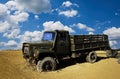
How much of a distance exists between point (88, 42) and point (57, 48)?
3.51 m

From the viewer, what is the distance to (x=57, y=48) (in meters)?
18.8

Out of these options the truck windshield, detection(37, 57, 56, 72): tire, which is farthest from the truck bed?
detection(37, 57, 56, 72): tire

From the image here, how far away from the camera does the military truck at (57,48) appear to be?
1769cm

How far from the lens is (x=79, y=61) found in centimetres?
2095

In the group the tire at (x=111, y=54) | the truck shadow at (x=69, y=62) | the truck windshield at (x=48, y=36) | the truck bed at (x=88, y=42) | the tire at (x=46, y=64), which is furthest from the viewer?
the tire at (x=111, y=54)

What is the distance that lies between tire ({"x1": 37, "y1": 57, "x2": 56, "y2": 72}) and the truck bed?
2.65 meters

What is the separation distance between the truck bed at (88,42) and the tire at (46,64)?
2651 mm

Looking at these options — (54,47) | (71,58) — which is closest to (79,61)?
(71,58)

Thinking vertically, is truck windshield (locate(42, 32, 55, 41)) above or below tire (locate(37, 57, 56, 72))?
above

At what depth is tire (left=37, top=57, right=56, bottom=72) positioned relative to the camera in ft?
56.5

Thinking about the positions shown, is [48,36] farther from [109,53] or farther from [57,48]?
[109,53]

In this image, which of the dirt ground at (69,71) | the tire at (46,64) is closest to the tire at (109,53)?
the dirt ground at (69,71)

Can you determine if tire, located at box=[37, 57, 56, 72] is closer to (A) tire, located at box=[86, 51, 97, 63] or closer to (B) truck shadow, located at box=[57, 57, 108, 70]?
(B) truck shadow, located at box=[57, 57, 108, 70]

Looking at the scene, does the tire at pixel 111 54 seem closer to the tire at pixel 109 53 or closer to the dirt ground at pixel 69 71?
the tire at pixel 109 53
